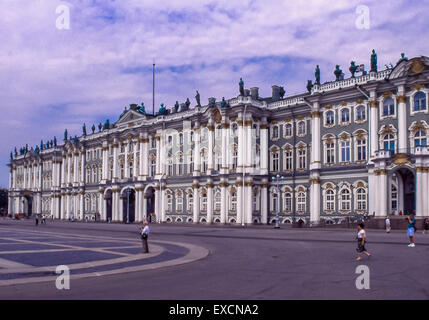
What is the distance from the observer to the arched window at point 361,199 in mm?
52688

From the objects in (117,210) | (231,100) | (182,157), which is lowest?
(117,210)

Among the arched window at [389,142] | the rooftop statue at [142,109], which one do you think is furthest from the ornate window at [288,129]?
the rooftop statue at [142,109]

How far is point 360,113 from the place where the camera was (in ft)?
177

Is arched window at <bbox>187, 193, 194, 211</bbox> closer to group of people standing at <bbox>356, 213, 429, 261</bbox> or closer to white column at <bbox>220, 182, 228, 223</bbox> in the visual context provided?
white column at <bbox>220, 182, 228, 223</bbox>

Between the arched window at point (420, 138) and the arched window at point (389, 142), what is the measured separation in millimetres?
2377

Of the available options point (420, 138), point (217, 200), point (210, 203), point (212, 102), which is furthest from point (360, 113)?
point (210, 203)

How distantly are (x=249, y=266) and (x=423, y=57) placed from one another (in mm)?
37565

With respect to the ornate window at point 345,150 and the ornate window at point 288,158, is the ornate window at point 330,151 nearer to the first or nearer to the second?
the ornate window at point 345,150

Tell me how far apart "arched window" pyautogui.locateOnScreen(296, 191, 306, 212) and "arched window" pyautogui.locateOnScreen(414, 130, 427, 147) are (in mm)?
15682

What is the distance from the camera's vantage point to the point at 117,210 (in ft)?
276

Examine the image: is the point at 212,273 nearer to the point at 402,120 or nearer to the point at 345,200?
the point at 402,120

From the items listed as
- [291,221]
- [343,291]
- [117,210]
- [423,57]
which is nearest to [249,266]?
[343,291]
